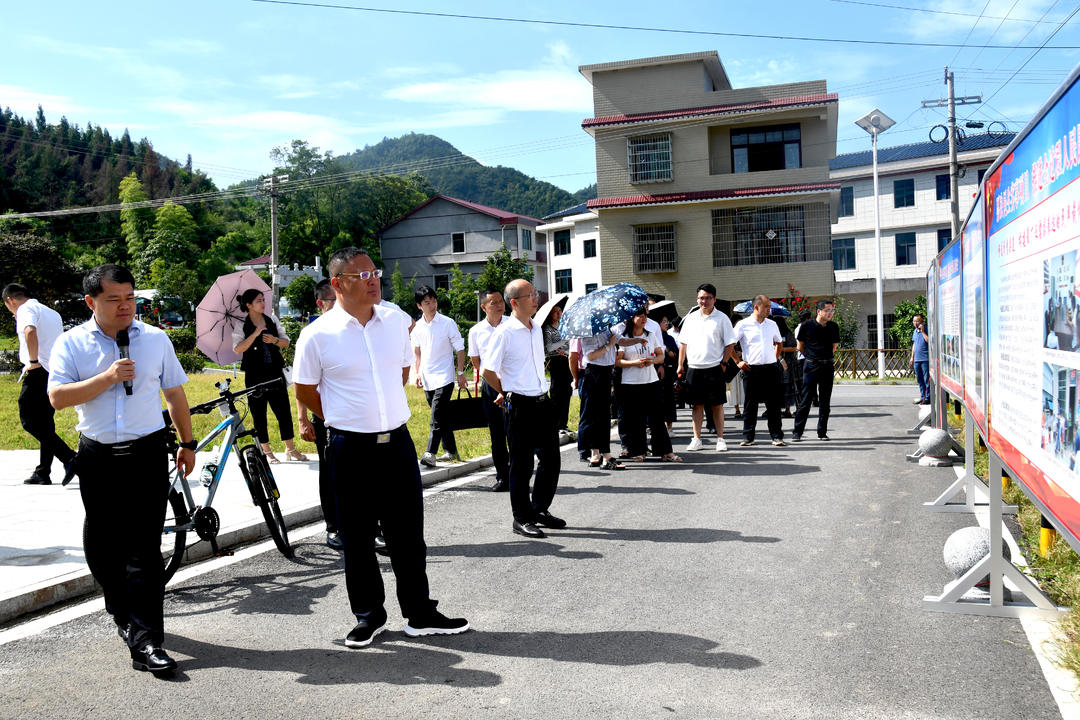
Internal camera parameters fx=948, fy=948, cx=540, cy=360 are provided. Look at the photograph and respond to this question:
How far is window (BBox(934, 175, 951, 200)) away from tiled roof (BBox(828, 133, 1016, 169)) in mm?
1389

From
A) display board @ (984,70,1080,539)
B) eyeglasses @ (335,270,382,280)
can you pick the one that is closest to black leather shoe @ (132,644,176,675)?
eyeglasses @ (335,270,382,280)

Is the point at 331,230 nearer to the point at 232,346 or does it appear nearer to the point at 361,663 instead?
the point at 232,346

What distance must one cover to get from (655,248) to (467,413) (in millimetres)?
29701

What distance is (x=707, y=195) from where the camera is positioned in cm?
3738

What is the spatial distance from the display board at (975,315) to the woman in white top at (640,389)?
4654 mm

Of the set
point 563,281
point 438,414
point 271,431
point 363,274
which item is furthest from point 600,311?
point 563,281

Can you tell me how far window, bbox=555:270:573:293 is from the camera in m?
58.2

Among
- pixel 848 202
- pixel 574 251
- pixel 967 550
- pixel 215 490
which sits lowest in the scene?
pixel 967 550

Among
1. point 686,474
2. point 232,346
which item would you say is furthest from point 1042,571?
point 232,346

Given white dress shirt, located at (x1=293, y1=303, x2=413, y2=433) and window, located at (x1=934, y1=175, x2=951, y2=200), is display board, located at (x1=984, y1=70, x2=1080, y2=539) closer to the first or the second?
white dress shirt, located at (x1=293, y1=303, x2=413, y2=433)

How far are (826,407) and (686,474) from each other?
3583mm

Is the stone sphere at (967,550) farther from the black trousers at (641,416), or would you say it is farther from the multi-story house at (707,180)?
the multi-story house at (707,180)

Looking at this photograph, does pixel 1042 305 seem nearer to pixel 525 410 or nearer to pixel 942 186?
pixel 525 410

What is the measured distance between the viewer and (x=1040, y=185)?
3.44 m
